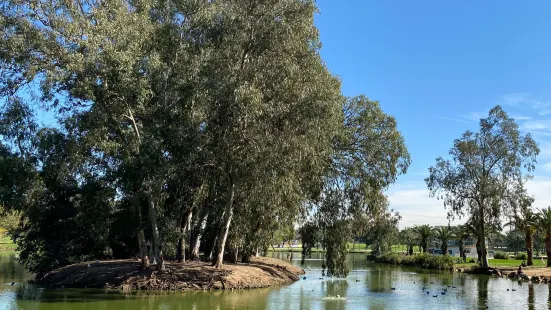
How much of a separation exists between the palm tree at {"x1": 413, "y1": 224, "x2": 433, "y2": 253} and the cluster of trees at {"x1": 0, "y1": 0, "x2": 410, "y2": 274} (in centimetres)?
5278

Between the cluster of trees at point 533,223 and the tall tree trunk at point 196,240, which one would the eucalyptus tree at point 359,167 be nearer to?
the tall tree trunk at point 196,240

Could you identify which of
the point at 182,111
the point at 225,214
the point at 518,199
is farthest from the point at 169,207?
the point at 518,199

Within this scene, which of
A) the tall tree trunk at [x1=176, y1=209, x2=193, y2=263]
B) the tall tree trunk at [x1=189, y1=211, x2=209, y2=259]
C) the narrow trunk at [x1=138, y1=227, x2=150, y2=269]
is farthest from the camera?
the tall tree trunk at [x1=189, y1=211, x2=209, y2=259]

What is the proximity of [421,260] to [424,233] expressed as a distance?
16.5 metres

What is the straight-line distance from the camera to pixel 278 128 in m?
25.0

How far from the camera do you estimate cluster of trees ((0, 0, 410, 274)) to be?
70.8 ft

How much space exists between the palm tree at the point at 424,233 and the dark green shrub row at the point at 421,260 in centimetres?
896

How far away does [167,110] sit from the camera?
23984 millimetres

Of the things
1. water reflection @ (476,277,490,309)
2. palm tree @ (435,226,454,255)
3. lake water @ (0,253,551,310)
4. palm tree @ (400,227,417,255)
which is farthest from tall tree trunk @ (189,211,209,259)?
palm tree @ (400,227,417,255)

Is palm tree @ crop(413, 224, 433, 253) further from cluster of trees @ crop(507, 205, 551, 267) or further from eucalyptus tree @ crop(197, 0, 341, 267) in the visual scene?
eucalyptus tree @ crop(197, 0, 341, 267)

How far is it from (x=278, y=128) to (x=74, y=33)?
36.2 feet

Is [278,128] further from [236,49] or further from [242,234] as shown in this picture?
[242,234]

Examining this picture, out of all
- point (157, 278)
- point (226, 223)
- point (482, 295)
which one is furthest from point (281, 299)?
point (482, 295)

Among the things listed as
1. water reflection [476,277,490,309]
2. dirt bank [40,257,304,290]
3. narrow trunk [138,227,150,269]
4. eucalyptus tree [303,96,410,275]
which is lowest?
water reflection [476,277,490,309]
